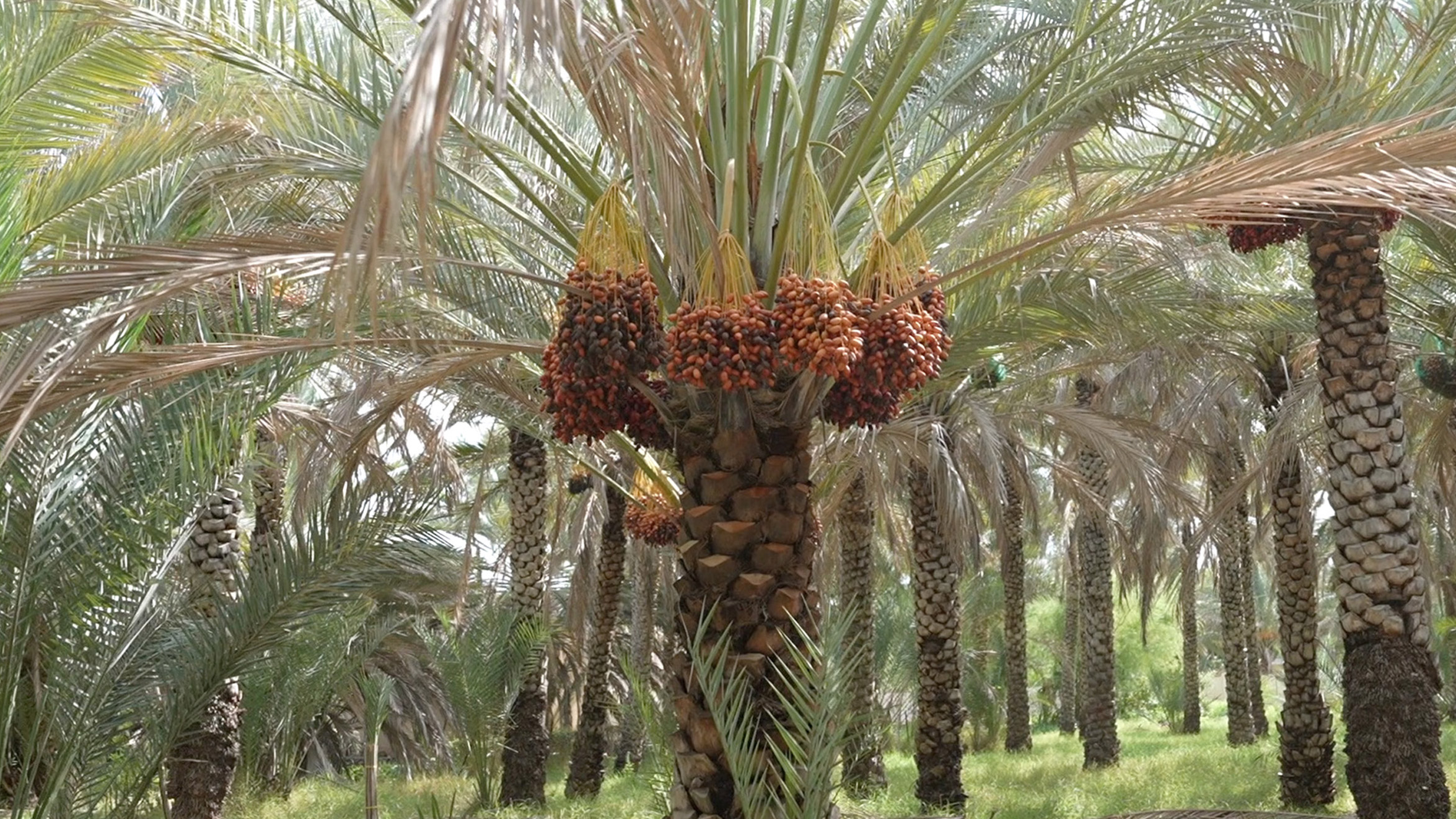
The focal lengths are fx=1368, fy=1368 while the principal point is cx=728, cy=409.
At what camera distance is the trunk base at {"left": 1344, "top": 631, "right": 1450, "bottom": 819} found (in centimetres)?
855

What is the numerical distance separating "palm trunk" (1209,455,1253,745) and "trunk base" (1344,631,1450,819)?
361 inches

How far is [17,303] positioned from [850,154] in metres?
3.44

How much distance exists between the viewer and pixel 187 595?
6270mm

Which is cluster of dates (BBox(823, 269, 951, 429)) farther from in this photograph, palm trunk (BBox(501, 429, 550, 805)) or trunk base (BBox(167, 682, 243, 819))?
palm trunk (BBox(501, 429, 550, 805))

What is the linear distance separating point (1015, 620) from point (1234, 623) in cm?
328

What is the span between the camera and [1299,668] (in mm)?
13078

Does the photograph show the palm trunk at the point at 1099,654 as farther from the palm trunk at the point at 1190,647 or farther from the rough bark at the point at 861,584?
the rough bark at the point at 861,584

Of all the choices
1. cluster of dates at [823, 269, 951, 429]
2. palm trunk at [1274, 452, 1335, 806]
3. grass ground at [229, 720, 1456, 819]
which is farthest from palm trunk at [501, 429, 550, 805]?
cluster of dates at [823, 269, 951, 429]

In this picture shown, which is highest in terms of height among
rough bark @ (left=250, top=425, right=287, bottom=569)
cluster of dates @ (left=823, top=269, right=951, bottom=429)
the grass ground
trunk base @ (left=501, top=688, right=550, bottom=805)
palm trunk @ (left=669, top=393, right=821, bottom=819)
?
rough bark @ (left=250, top=425, right=287, bottom=569)

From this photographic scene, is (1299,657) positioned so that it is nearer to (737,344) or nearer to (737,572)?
(737,572)

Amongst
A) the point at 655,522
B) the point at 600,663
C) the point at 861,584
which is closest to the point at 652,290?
the point at 655,522

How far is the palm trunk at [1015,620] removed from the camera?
2027 centimetres

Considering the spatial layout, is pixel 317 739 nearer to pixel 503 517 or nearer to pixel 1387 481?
pixel 503 517

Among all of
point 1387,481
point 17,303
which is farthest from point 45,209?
point 1387,481
